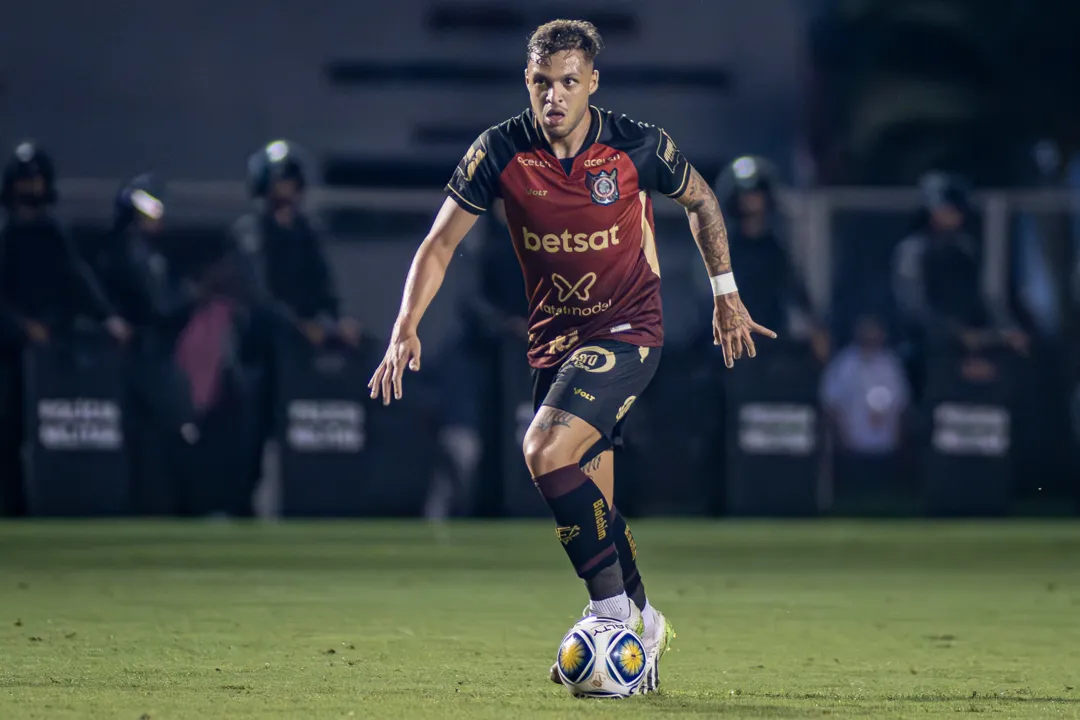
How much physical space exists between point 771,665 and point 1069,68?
19285mm

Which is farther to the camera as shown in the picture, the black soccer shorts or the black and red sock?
the black soccer shorts

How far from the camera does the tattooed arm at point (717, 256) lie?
27.1 feet

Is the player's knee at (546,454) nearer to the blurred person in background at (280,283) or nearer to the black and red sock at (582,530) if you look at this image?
the black and red sock at (582,530)

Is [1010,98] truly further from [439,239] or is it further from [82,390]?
[439,239]

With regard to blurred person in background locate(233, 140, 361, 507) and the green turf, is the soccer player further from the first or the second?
blurred person in background locate(233, 140, 361, 507)

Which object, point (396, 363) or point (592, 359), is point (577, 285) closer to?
point (592, 359)

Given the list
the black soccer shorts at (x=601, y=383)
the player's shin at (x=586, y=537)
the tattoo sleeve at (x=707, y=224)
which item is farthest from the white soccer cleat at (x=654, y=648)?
the tattoo sleeve at (x=707, y=224)

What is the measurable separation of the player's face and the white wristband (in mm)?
865

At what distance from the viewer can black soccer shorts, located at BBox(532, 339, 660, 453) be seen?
26.1 feet

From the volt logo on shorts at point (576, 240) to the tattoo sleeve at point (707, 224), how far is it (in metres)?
0.39

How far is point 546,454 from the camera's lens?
7.84 meters

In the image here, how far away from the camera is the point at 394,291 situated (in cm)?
1942

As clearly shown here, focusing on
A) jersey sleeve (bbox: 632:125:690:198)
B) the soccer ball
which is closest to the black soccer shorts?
jersey sleeve (bbox: 632:125:690:198)

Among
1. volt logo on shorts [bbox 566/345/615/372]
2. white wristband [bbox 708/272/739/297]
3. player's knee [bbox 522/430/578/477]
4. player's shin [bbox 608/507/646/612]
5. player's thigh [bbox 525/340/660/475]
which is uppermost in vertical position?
white wristband [bbox 708/272/739/297]
